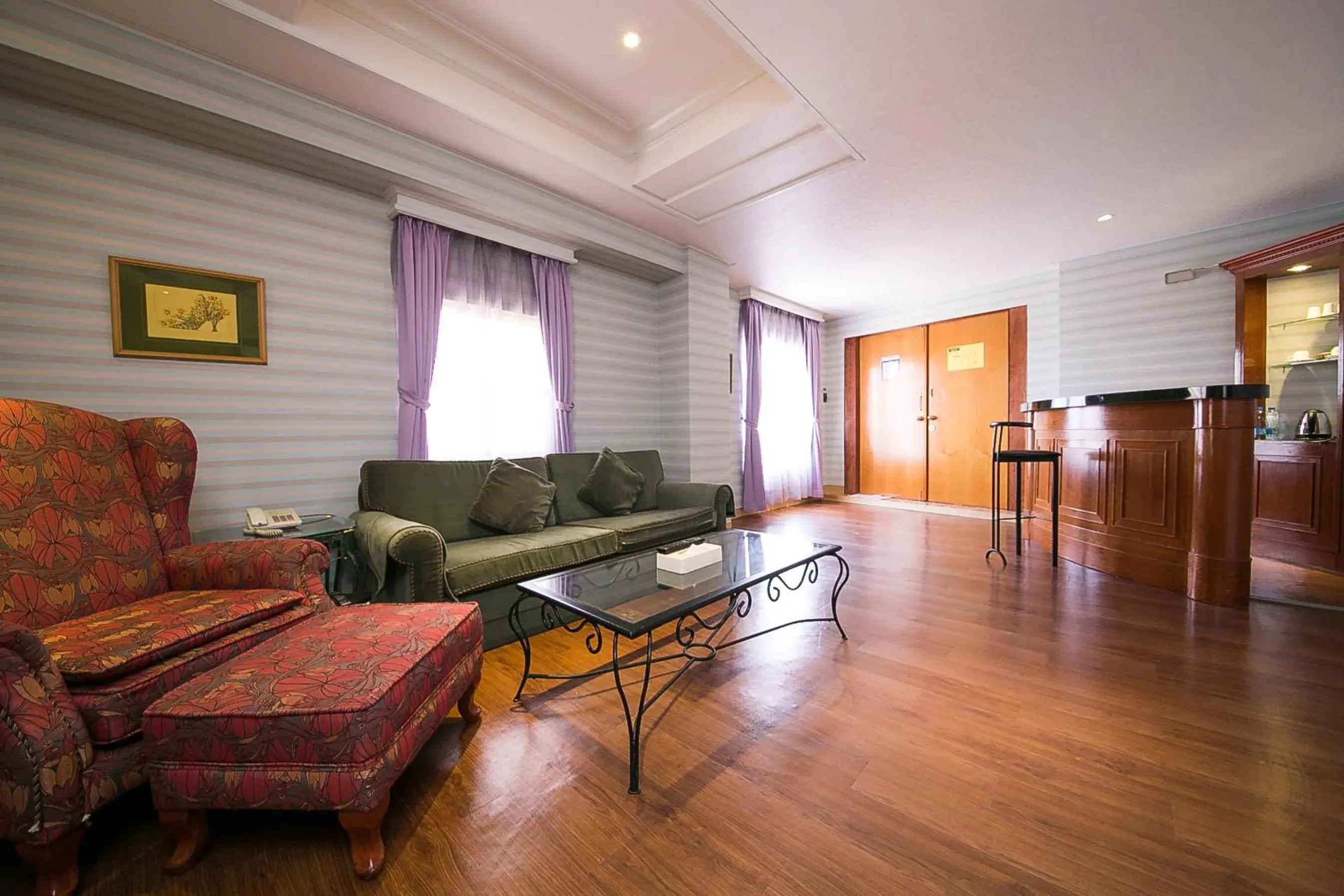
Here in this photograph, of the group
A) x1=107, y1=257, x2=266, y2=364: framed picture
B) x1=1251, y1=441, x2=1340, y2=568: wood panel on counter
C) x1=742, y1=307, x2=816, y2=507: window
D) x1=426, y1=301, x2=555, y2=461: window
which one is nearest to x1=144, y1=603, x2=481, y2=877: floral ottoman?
x1=107, y1=257, x2=266, y2=364: framed picture

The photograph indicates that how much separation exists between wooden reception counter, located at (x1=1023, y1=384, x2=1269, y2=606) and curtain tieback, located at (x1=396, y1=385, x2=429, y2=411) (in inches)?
175

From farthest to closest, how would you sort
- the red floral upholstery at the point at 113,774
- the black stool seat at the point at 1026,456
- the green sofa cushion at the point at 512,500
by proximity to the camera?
the black stool seat at the point at 1026,456 → the green sofa cushion at the point at 512,500 → the red floral upholstery at the point at 113,774

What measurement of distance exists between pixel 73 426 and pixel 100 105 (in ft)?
5.01

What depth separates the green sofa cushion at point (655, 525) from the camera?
10.1ft

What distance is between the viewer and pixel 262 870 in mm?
1159

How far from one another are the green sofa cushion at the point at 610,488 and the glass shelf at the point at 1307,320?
5.17 meters

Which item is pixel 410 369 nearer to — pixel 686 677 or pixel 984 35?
pixel 686 677

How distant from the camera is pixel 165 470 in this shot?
1.91 m

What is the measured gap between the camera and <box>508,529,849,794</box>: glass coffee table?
1.55m

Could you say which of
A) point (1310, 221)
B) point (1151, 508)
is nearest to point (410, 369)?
point (1151, 508)

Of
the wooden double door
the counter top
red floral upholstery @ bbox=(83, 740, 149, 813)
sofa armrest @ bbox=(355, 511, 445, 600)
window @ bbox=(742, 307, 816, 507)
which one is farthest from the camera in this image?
window @ bbox=(742, 307, 816, 507)

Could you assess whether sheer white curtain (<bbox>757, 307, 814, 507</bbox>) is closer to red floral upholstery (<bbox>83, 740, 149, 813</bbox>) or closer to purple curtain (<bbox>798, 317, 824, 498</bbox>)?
purple curtain (<bbox>798, 317, 824, 498</bbox>)

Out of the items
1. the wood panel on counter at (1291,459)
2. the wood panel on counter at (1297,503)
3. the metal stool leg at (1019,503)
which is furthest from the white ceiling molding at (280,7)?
the wood panel on counter at (1291,459)

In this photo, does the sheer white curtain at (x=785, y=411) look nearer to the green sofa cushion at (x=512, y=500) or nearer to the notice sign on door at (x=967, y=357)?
the notice sign on door at (x=967, y=357)
